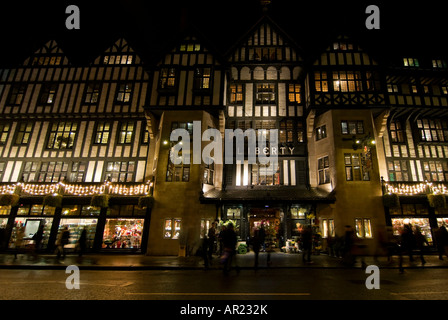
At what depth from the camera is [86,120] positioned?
2017cm

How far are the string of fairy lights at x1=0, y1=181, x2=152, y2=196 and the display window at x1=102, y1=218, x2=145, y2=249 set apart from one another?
2.18 metres

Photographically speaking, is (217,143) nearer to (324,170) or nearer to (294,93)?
(294,93)

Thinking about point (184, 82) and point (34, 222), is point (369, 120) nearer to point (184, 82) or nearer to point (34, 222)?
point (184, 82)

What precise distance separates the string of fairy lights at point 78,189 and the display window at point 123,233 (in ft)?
7.16

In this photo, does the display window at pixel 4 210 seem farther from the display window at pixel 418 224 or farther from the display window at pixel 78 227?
the display window at pixel 418 224

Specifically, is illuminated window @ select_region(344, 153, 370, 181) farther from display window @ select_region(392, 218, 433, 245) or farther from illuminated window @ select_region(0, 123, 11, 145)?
illuminated window @ select_region(0, 123, 11, 145)

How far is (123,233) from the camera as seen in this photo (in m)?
17.3

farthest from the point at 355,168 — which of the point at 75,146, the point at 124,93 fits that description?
the point at 75,146

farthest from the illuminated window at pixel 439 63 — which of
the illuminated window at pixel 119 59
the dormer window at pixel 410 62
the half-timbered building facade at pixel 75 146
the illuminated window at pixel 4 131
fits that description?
the illuminated window at pixel 4 131

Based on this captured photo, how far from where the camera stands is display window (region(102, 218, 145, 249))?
1698 cm

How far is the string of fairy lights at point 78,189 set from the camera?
17266 millimetres

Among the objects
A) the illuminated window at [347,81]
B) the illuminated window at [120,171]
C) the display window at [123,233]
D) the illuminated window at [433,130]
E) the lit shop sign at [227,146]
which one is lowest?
the display window at [123,233]

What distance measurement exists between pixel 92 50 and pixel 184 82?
420 inches
